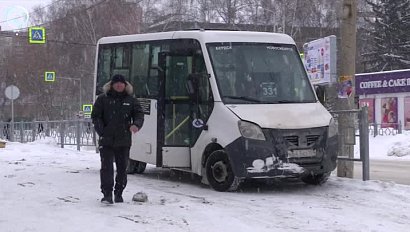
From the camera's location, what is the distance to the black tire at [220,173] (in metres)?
9.25

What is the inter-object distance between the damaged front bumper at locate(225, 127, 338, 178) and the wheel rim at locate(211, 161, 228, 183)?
0.29 metres

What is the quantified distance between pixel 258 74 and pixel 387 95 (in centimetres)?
2852

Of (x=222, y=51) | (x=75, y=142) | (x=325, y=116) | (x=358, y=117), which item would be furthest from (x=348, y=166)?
(x=75, y=142)

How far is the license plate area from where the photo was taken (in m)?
9.09

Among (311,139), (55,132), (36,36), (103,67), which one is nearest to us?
(311,139)

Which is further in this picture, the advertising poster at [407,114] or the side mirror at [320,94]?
the advertising poster at [407,114]

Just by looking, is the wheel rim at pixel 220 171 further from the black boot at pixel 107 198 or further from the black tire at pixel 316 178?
the black boot at pixel 107 198

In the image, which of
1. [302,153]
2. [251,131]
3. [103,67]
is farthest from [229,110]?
[103,67]

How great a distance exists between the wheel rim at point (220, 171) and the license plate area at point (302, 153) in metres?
1.04

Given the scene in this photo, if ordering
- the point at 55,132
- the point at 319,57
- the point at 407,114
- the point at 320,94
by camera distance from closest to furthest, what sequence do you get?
the point at 320,94
the point at 319,57
the point at 55,132
the point at 407,114

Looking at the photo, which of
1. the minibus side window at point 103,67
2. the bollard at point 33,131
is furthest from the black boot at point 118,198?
the bollard at point 33,131

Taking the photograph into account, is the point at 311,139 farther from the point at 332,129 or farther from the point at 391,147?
the point at 391,147

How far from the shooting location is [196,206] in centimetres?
797

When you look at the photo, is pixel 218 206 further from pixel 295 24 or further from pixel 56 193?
pixel 295 24
